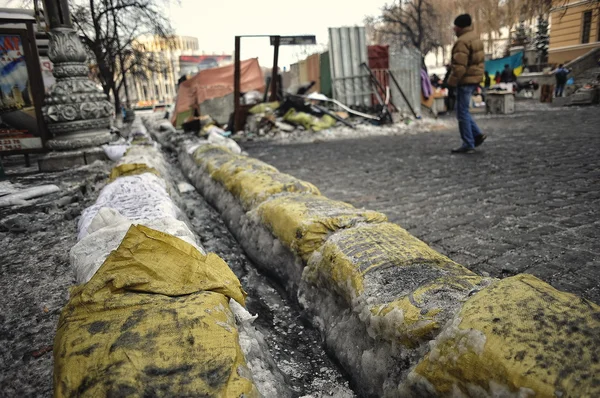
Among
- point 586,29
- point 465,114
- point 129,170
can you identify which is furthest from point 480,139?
point 586,29

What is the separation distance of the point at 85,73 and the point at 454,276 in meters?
5.71

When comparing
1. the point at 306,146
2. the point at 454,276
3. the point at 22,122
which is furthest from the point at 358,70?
the point at 454,276

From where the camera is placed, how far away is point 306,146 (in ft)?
28.1

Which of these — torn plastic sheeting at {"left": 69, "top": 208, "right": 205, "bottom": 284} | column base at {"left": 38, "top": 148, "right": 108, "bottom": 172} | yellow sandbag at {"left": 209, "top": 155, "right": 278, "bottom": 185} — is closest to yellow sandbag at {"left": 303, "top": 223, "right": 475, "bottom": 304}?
torn plastic sheeting at {"left": 69, "top": 208, "right": 205, "bottom": 284}

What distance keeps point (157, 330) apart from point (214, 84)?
12.6m

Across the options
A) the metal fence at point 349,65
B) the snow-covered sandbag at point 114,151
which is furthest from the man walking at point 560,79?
the snow-covered sandbag at point 114,151

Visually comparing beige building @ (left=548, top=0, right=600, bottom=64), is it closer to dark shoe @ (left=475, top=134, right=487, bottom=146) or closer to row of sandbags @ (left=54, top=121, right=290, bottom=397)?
dark shoe @ (left=475, top=134, right=487, bottom=146)

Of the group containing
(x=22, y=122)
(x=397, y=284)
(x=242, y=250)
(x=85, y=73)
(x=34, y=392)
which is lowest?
(x=242, y=250)

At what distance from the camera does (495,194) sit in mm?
3488

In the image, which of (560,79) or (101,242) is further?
(560,79)

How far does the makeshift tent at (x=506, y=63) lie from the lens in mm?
23013

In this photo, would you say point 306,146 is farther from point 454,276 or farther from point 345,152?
point 454,276

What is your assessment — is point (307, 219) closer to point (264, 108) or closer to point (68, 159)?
point (68, 159)

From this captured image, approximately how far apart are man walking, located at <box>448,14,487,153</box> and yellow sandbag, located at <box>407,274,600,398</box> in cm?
513
